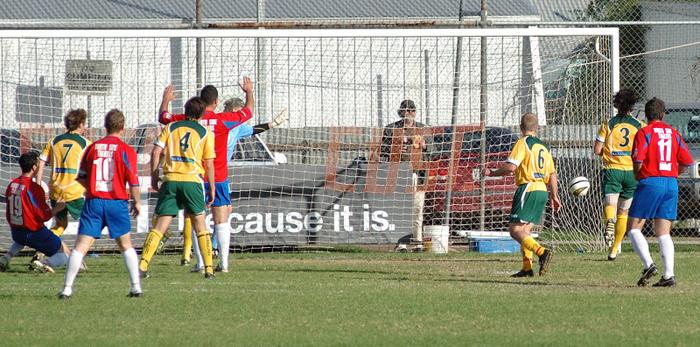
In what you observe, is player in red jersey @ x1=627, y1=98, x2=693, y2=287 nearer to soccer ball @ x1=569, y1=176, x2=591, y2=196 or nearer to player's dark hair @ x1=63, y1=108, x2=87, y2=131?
soccer ball @ x1=569, y1=176, x2=591, y2=196

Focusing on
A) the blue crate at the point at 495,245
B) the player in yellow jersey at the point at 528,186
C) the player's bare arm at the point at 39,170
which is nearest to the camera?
the player in yellow jersey at the point at 528,186

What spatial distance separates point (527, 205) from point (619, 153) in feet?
8.22

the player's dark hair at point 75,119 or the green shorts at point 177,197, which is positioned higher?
the player's dark hair at point 75,119

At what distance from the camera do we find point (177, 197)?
39.7 ft

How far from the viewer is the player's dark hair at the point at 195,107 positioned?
1194cm

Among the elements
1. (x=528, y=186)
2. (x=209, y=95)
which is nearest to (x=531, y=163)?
(x=528, y=186)

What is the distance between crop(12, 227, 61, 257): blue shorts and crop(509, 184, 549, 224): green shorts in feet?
16.9

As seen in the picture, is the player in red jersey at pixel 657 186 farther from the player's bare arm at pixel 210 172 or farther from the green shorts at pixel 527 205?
the player's bare arm at pixel 210 172

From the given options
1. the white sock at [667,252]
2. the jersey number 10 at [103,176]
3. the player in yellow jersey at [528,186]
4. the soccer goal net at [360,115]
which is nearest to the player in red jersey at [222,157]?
the jersey number 10 at [103,176]

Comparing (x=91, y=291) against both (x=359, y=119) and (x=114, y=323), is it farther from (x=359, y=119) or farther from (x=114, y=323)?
(x=359, y=119)

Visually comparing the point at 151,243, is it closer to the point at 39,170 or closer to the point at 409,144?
the point at 39,170

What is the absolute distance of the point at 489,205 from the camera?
18047 mm

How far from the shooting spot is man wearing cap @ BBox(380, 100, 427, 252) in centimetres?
1758

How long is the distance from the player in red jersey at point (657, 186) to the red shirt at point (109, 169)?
4829mm
